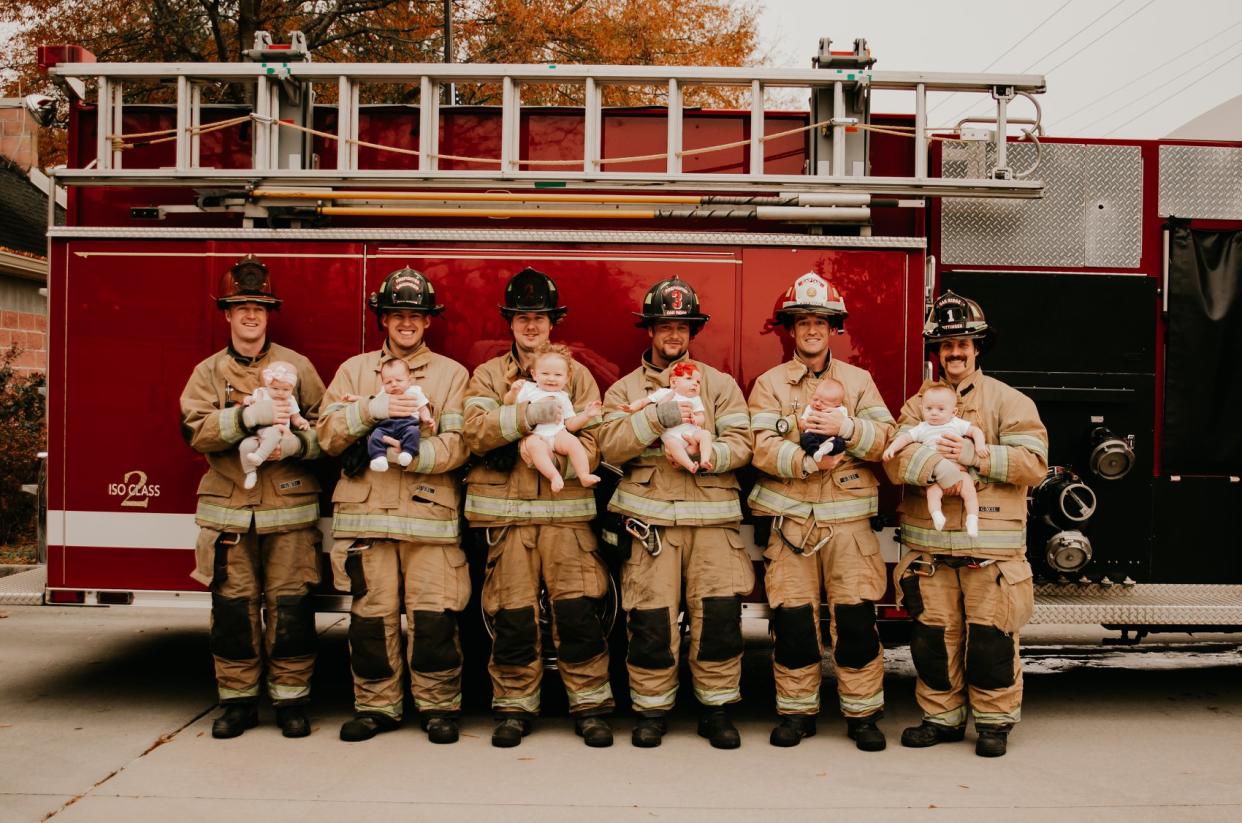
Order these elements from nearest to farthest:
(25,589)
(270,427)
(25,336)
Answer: (270,427) < (25,589) < (25,336)

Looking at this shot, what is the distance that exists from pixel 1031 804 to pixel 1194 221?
3600 millimetres

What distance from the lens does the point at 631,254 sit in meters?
5.57

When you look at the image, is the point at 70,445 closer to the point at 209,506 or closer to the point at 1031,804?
the point at 209,506

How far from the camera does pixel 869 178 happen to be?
5.38m

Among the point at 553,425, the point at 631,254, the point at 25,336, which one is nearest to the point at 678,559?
the point at 553,425

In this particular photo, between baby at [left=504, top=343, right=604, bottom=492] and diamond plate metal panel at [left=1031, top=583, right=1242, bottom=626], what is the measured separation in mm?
2549

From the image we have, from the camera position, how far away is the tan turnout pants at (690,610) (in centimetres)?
498

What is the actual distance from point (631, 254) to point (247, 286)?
77.6 inches

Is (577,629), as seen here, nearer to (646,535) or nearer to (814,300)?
(646,535)

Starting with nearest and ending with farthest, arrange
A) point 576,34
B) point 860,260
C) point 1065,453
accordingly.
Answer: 1. point 860,260
2. point 1065,453
3. point 576,34

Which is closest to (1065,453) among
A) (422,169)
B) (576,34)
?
(422,169)

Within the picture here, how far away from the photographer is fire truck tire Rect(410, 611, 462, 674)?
5.00 m

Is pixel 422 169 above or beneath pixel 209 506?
above

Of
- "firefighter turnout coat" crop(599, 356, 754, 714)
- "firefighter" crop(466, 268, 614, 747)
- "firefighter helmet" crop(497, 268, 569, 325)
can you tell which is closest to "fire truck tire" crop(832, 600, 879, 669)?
"firefighter turnout coat" crop(599, 356, 754, 714)
